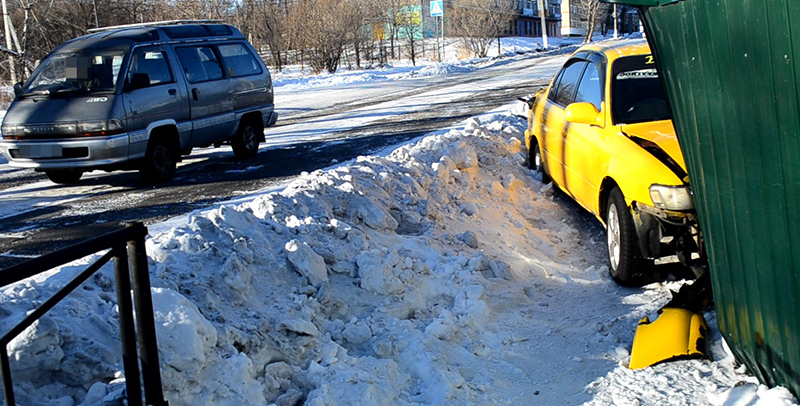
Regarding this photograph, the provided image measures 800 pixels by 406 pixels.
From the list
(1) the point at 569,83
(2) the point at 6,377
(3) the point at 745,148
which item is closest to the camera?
(2) the point at 6,377

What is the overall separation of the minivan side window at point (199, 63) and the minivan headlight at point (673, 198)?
6.82m

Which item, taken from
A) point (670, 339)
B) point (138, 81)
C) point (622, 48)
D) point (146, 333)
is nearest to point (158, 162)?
point (138, 81)

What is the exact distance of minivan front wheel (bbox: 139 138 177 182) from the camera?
30.5ft

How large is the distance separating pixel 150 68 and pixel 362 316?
605 cm

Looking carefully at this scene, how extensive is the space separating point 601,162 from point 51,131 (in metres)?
6.40

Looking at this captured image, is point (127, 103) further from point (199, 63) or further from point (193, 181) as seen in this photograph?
point (199, 63)

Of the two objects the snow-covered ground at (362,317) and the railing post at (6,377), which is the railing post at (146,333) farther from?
the railing post at (6,377)

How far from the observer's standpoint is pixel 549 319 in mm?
5379

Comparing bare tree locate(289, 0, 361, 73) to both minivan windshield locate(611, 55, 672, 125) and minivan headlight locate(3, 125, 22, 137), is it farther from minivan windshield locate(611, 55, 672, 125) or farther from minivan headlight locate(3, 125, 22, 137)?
minivan windshield locate(611, 55, 672, 125)

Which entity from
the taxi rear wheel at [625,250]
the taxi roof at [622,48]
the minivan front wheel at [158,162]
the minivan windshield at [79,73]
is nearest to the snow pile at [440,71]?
the minivan front wheel at [158,162]

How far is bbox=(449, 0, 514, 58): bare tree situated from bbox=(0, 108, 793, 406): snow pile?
39.6m

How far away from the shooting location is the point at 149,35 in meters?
9.66

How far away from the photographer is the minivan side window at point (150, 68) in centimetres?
918

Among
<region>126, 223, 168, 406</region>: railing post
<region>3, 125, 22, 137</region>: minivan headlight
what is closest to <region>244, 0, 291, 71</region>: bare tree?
<region>3, 125, 22, 137</region>: minivan headlight
